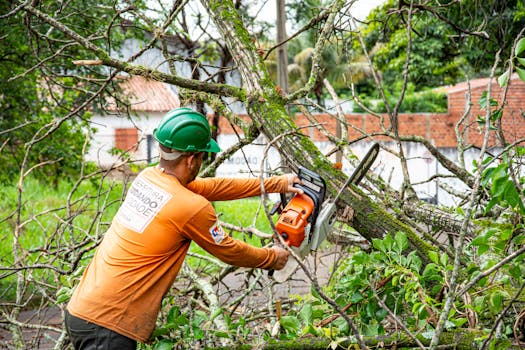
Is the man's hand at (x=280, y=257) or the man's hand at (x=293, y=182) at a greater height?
the man's hand at (x=293, y=182)

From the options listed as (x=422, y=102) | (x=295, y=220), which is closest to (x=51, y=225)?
(x=295, y=220)

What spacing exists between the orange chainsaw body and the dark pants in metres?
0.91

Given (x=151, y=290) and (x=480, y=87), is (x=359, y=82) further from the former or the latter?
(x=151, y=290)

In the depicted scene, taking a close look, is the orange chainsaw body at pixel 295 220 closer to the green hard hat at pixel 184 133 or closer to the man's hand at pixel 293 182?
the man's hand at pixel 293 182

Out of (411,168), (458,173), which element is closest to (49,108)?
(458,173)

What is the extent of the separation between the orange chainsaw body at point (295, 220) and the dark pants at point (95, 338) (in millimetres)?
914

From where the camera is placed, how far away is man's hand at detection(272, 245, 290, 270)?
128 inches

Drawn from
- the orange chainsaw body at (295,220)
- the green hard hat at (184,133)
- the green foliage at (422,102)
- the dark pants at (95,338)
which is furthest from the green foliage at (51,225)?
the green foliage at (422,102)

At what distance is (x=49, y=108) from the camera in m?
9.20

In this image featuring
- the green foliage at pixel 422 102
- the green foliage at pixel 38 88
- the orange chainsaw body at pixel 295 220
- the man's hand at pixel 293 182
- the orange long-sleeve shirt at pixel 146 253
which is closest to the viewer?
the orange long-sleeve shirt at pixel 146 253

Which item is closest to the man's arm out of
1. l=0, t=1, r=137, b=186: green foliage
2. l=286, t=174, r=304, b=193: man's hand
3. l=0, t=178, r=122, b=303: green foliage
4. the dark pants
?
l=286, t=174, r=304, b=193: man's hand

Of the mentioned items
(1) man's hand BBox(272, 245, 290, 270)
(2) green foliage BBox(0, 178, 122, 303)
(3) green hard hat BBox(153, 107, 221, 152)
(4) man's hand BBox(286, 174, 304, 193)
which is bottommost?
(2) green foliage BBox(0, 178, 122, 303)

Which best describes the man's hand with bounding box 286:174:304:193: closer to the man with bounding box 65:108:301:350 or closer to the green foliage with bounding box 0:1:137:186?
the man with bounding box 65:108:301:350

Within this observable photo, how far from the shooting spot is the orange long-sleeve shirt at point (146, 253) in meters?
3.02
